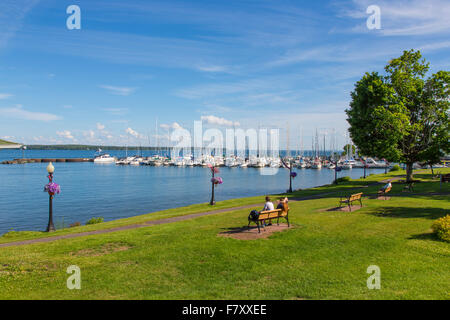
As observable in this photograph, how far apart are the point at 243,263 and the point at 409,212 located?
12.1 metres

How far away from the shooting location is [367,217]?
15.9 m

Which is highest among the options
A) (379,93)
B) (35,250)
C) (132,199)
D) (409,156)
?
(379,93)

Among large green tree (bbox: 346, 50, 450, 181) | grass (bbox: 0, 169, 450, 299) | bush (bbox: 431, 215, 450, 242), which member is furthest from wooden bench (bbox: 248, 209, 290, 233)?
large green tree (bbox: 346, 50, 450, 181)

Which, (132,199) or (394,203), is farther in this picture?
(132,199)

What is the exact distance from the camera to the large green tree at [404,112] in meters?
31.0

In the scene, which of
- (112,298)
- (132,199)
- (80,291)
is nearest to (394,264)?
(112,298)

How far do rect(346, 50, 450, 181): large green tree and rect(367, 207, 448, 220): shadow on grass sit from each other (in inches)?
579

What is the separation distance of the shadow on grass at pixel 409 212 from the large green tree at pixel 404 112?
48.2 ft

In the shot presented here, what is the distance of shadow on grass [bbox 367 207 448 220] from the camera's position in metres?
15.8

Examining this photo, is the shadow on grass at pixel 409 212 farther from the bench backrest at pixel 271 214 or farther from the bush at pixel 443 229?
the bench backrest at pixel 271 214

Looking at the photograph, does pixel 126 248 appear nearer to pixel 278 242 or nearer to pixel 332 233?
pixel 278 242

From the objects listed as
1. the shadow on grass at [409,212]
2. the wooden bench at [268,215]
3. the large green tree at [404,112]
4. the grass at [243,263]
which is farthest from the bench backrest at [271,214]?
the large green tree at [404,112]
